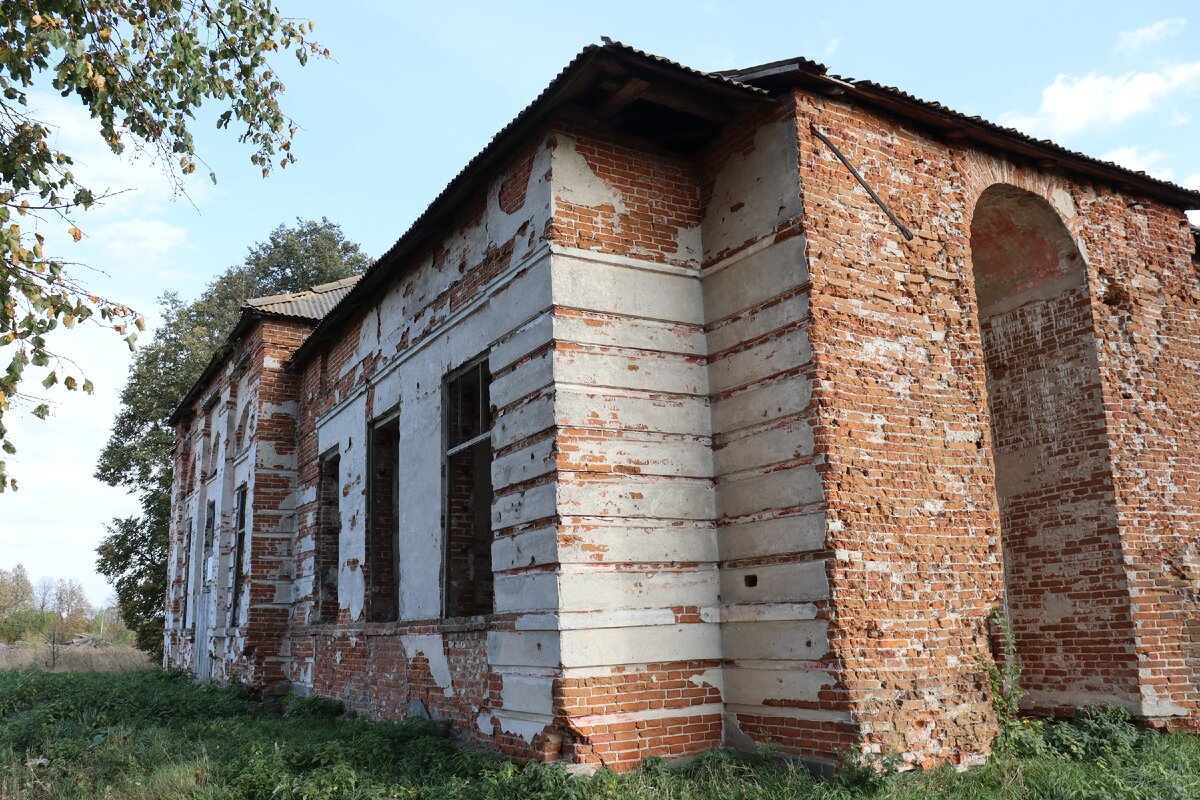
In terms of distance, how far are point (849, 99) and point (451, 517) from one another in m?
5.48

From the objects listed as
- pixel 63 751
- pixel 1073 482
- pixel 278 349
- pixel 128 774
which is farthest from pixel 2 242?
pixel 278 349

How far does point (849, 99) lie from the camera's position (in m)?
7.82

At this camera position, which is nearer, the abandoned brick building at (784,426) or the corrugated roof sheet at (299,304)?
the abandoned brick building at (784,426)

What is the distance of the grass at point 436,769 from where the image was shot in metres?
6.12

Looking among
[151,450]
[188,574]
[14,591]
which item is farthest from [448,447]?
[14,591]

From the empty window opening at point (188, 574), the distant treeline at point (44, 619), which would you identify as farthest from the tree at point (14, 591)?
the empty window opening at point (188, 574)

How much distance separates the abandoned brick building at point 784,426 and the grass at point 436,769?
0.36 m

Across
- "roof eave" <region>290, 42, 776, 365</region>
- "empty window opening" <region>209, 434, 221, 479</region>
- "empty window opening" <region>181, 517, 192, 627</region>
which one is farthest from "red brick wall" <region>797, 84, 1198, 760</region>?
"empty window opening" <region>181, 517, 192, 627</region>

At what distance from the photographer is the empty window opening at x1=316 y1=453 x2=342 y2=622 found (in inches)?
527

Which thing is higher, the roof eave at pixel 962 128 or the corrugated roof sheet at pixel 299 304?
the corrugated roof sheet at pixel 299 304

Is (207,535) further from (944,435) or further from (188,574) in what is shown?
(944,435)

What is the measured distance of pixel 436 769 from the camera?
7.43m

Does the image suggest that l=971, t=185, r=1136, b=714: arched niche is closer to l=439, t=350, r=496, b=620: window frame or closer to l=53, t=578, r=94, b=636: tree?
l=439, t=350, r=496, b=620: window frame

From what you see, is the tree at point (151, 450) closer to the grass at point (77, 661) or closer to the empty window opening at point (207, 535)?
the grass at point (77, 661)
